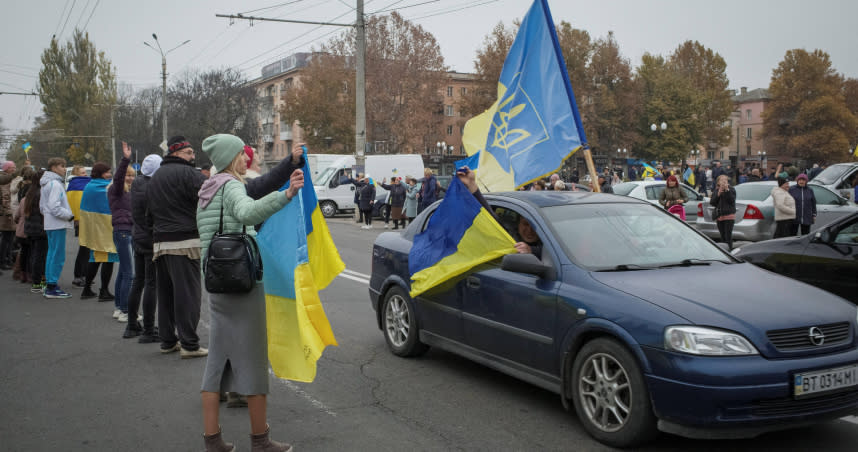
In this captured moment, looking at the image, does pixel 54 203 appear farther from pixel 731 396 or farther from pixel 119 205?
pixel 731 396

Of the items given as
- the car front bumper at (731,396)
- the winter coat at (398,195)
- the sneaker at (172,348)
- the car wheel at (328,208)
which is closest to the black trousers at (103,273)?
the sneaker at (172,348)

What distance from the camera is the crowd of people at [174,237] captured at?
4020mm

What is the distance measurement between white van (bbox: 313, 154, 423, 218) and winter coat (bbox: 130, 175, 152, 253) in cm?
2272

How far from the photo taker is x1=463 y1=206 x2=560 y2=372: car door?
15.3 ft

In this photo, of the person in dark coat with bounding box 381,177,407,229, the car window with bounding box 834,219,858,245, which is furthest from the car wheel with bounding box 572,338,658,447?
the person in dark coat with bounding box 381,177,407,229

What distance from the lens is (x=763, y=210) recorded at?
15.7 metres

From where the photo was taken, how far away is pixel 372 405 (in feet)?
16.7

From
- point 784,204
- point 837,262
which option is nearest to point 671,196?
point 784,204

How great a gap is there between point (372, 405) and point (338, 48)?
46.4 m

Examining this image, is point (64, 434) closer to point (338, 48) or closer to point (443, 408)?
point (443, 408)

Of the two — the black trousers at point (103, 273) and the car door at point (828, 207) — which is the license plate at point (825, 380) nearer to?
the black trousers at point (103, 273)

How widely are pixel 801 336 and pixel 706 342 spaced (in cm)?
57

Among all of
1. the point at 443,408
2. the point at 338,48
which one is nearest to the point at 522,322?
the point at 443,408

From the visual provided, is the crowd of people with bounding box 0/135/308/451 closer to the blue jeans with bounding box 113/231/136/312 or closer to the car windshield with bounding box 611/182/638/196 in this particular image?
the blue jeans with bounding box 113/231/136/312
